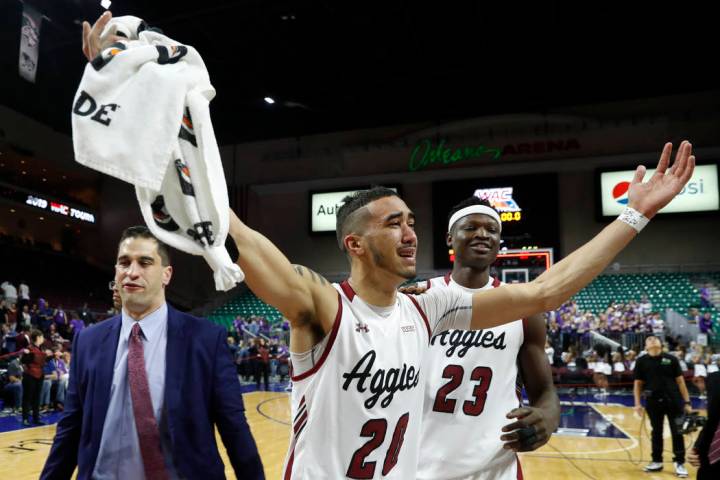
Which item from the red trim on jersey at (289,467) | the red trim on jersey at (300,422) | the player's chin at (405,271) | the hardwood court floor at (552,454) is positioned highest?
the player's chin at (405,271)

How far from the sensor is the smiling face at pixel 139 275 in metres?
2.89

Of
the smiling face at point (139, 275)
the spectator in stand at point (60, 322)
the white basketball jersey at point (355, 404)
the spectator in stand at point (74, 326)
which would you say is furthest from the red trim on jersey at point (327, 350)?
the spectator in stand at point (60, 322)

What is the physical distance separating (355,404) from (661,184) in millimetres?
1544

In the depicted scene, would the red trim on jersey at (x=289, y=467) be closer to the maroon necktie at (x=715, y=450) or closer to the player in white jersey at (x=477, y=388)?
the player in white jersey at (x=477, y=388)

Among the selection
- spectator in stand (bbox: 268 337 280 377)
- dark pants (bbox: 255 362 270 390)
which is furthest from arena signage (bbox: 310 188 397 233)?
dark pants (bbox: 255 362 270 390)

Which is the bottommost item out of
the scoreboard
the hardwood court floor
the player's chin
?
the hardwood court floor

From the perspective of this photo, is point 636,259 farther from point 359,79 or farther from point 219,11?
point 219,11

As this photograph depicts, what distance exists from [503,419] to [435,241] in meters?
20.4

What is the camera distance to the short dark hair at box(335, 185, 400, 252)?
261 centimetres

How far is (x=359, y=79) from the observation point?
2066 cm

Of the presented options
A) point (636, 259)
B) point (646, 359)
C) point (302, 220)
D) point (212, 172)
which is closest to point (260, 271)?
point (212, 172)

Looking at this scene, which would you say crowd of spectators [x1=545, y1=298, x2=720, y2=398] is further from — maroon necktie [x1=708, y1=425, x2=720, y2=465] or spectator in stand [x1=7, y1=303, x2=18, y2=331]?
spectator in stand [x1=7, y1=303, x2=18, y2=331]

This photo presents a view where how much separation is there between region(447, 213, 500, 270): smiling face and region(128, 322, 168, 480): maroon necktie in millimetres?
2025

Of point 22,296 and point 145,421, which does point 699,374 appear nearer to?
point 145,421
